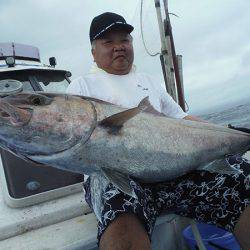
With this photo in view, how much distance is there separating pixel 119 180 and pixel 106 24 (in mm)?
1749

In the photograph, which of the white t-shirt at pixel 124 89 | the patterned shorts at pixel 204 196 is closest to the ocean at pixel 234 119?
the white t-shirt at pixel 124 89

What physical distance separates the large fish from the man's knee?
0.89 ft

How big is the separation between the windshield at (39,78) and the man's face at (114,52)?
1.77m

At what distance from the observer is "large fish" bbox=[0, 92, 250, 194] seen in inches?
79.5

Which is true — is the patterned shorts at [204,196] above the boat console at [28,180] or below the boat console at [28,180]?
below

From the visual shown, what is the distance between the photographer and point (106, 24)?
3.42 metres

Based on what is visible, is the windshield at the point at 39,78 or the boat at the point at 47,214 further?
the windshield at the point at 39,78

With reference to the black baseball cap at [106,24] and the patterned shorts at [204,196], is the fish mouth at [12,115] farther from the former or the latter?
the black baseball cap at [106,24]

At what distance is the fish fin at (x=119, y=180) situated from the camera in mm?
2135

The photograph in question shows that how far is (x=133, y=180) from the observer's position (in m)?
2.46

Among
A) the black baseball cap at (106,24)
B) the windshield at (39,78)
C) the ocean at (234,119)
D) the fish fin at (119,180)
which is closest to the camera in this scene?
the fish fin at (119,180)

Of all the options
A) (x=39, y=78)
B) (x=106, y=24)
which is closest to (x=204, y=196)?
(x=106, y=24)

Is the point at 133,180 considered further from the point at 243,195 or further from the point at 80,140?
the point at 243,195

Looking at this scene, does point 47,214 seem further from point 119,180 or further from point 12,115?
point 12,115
